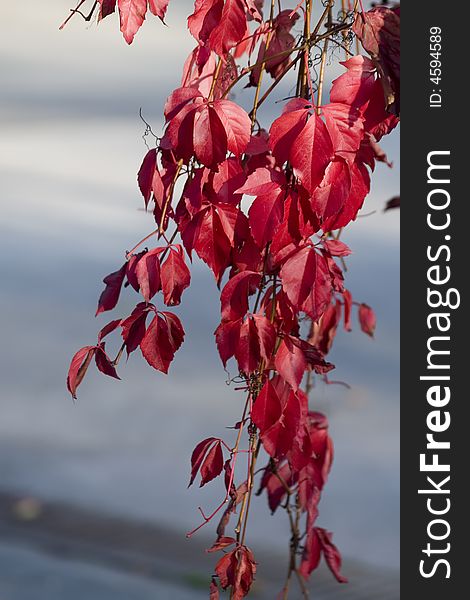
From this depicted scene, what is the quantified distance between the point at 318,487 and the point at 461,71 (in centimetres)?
58

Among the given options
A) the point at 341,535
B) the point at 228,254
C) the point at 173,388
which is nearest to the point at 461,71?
the point at 228,254

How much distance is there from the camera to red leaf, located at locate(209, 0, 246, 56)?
843 millimetres

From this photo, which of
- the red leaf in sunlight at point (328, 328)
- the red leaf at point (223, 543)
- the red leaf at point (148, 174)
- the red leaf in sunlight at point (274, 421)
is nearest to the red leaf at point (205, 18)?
the red leaf at point (148, 174)

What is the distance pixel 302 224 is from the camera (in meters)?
0.82

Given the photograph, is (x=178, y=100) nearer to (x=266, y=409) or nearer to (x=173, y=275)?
(x=173, y=275)

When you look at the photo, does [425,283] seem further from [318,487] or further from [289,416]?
[318,487]

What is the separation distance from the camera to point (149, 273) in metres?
0.88

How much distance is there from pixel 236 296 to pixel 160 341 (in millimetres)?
83

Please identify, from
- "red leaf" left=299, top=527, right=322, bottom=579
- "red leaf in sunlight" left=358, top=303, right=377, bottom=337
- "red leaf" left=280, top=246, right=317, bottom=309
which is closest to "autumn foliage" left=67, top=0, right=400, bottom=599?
"red leaf" left=280, top=246, right=317, bottom=309

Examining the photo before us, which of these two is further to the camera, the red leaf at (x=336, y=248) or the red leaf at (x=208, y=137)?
the red leaf at (x=336, y=248)

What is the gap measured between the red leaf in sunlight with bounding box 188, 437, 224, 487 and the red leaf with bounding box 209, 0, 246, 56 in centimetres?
36

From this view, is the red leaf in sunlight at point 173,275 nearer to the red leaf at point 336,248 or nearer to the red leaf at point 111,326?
the red leaf at point 111,326

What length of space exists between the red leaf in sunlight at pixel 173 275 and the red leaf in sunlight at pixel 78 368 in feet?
0.33

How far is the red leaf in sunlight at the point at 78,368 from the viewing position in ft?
2.96
